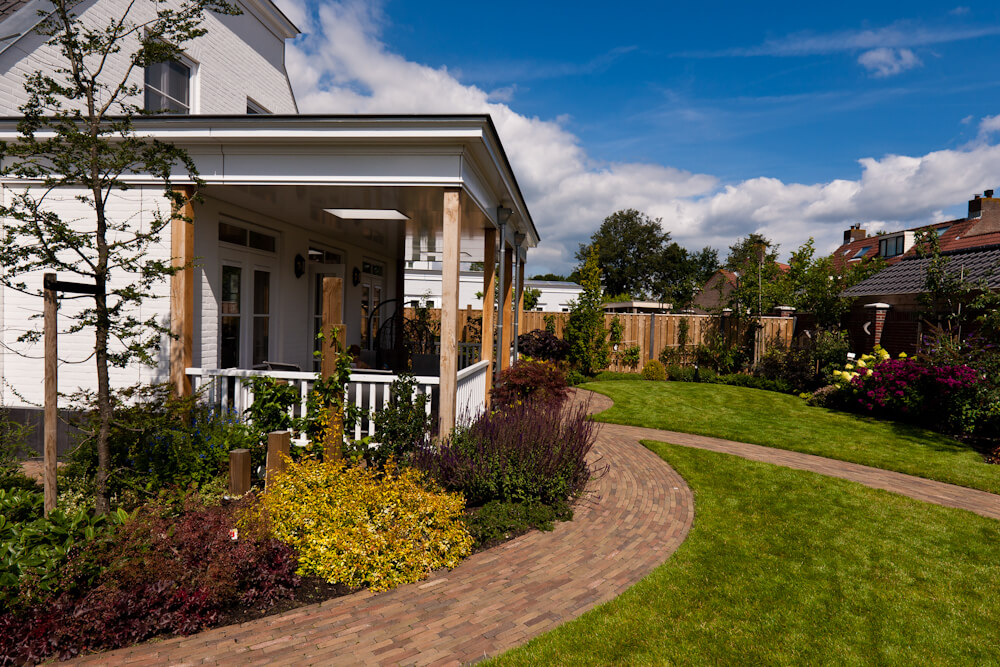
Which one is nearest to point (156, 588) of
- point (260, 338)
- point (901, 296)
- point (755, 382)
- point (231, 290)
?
point (231, 290)

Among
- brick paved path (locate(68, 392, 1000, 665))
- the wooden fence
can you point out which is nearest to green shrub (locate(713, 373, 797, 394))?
the wooden fence

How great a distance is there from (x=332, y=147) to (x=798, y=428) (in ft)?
29.3

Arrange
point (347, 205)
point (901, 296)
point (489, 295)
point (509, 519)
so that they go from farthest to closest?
point (901, 296) → point (489, 295) → point (347, 205) → point (509, 519)

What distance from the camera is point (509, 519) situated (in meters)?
4.53

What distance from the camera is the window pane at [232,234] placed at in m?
6.80

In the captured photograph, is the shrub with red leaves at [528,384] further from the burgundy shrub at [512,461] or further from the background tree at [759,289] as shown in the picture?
the background tree at [759,289]

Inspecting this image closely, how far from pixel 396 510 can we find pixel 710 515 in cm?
310

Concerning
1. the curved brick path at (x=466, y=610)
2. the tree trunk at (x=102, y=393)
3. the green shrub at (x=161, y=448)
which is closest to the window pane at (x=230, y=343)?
the green shrub at (x=161, y=448)

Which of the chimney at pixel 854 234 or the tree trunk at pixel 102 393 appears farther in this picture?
the chimney at pixel 854 234

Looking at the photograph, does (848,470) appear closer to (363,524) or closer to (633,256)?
(363,524)

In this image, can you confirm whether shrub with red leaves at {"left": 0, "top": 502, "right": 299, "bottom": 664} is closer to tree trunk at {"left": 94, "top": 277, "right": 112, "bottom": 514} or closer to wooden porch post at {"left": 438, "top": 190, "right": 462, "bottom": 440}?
tree trunk at {"left": 94, "top": 277, "right": 112, "bottom": 514}

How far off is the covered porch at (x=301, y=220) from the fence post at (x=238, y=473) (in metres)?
1.14

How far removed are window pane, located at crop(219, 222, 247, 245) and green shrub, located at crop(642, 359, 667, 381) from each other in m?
11.6

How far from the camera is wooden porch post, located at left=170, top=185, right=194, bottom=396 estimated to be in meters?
5.59
